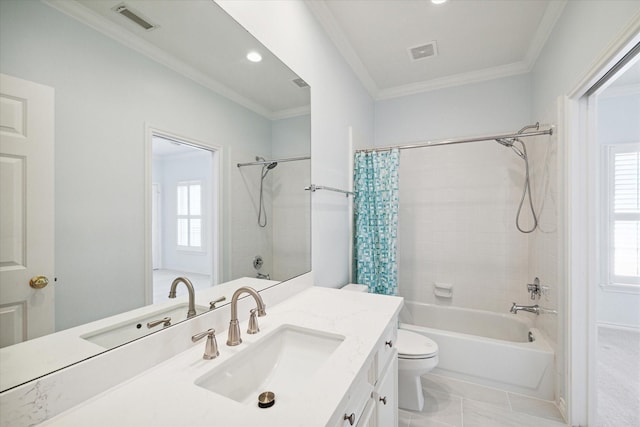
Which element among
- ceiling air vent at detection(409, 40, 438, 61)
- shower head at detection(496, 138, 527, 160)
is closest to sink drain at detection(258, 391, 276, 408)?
shower head at detection(496, 138, 527, 160)

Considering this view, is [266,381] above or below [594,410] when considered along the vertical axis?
above

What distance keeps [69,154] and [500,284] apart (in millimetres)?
3196

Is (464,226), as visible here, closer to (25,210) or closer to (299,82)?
(299,82)

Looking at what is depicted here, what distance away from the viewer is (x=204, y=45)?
1.07 meters

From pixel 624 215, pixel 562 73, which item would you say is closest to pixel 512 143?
pixel 562 73

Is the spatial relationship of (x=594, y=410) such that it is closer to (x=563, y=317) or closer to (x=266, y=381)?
(x=563, y=317)

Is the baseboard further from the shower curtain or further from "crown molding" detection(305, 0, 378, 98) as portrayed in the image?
"crown molding" detection(305, 0, 378, 98)

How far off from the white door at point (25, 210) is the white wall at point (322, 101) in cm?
83

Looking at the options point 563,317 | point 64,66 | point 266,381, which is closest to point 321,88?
point 64,66

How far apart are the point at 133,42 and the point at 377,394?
4.88 ft

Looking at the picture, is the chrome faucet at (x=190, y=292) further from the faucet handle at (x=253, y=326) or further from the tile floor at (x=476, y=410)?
the tile floor at (x=476, y=410)

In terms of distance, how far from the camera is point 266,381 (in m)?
1.02

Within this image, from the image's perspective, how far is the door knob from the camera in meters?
0.62

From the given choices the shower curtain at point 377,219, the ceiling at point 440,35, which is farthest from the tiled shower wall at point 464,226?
the ceiling at point 440,35
